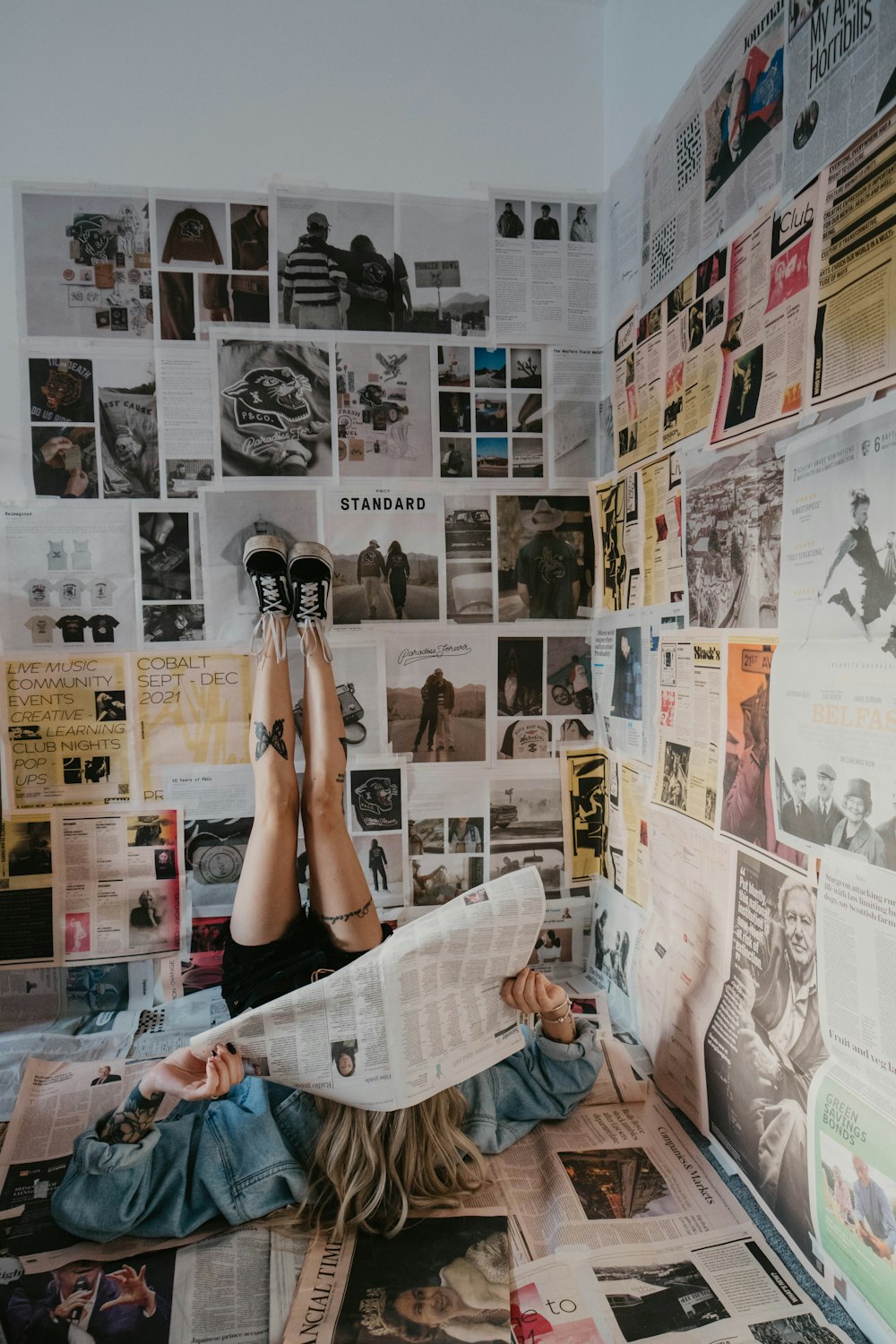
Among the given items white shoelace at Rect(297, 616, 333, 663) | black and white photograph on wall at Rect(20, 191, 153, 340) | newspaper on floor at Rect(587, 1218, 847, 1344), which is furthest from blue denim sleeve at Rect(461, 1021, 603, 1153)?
black and white photograph on wall at Rect(20, 191, 153, 340)

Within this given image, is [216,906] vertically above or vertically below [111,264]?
below

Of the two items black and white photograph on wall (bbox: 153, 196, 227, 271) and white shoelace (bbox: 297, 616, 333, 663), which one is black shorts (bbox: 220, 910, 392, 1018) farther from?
black and white photograph on wall (bbox: 153, 196, 227, 271)

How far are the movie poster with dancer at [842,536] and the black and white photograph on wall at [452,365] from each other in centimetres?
83

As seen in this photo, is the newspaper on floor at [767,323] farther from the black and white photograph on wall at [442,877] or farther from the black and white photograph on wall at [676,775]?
the black and white photograph on wall at [442,877]

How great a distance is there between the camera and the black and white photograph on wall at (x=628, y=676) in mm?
1515

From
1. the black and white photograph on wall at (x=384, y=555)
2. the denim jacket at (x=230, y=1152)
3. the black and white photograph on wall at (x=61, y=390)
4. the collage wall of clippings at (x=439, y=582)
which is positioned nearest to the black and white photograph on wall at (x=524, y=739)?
the collage wall of clippings at (x=439, y=582)

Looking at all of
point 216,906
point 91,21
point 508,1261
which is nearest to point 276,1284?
point 508,1261

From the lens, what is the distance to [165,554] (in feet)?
5.22

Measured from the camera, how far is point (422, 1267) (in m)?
0.98

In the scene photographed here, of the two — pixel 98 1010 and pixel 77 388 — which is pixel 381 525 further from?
pixel 98 1010

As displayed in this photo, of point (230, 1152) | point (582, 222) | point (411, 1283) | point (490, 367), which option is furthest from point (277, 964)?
point (582, 222)

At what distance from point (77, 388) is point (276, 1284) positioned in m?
1.55

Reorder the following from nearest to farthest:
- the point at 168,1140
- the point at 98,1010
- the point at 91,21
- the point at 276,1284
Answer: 1. the point at 276,1284
2. the point at 168,1140
3. the point at 91,21
4. the point at 98,1010

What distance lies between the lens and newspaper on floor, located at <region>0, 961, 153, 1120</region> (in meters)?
1.50
